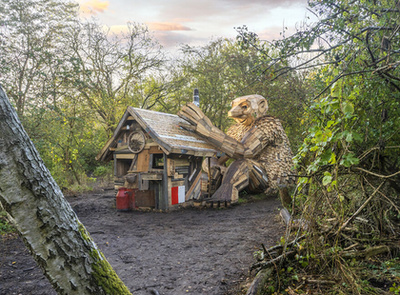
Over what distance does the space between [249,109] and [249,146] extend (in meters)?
1.39

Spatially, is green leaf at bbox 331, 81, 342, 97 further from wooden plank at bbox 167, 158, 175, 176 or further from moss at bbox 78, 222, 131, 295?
wooden plank at bbox 167, 158, 175, 176

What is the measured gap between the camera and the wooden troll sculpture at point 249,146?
31.2 ft

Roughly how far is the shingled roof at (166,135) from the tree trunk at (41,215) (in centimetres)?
601

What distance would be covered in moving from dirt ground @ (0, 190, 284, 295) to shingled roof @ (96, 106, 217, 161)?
6.23ft

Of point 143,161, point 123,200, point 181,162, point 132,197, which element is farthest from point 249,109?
point 123,200

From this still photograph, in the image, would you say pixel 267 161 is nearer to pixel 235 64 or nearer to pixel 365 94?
pixel 235 64

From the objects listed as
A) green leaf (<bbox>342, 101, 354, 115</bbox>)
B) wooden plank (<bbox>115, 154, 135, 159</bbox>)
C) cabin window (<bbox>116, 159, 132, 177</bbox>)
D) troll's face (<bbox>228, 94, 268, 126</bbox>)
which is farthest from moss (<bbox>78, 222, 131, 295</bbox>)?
troll's face (<bbox>228, 94, 268, 126</bbox>)

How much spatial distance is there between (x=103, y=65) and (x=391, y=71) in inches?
571

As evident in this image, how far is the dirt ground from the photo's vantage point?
4000mm

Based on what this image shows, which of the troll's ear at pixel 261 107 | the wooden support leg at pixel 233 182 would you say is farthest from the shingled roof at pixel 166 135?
the troll's ear at pixel 261 107

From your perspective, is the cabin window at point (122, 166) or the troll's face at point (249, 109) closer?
the cabin window at point (122, 166)

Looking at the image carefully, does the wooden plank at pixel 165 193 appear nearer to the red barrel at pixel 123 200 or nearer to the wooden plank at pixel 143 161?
the wooden plank at pixel 143 161

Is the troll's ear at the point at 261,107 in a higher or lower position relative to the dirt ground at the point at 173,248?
higher

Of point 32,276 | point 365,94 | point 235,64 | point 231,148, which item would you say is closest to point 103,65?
point 235,64
